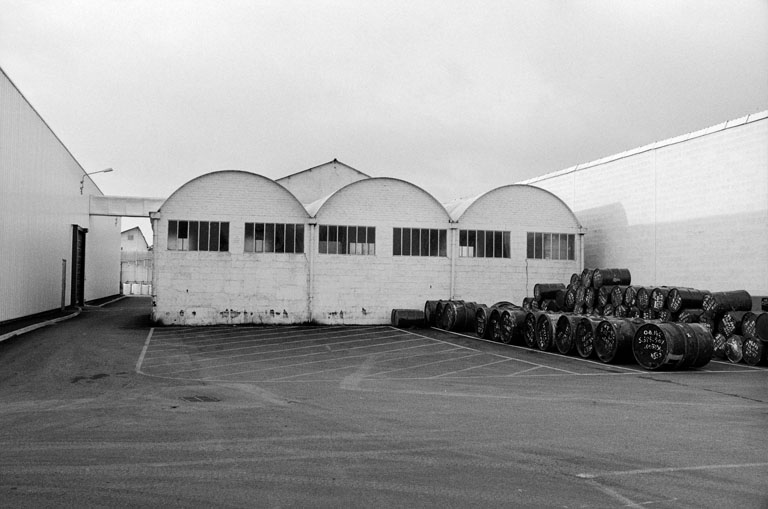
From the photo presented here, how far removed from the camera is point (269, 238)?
27.9m

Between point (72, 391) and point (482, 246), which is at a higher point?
point (482, 246)

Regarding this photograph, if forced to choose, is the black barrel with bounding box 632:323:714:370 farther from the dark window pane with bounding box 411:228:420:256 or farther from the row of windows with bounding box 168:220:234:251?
the row of windows with bounding box 168:220:234:251

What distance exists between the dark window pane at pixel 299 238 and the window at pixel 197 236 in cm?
293

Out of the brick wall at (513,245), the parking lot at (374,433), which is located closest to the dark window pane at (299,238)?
the brick wall at (513,245)

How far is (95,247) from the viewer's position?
46406mm

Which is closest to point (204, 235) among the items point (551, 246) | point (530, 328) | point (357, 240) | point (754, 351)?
point (357, 240)

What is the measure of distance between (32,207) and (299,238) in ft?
37.5

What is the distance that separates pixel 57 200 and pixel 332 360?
22458mm

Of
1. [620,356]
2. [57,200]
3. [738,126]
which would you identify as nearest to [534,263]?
[738,126]

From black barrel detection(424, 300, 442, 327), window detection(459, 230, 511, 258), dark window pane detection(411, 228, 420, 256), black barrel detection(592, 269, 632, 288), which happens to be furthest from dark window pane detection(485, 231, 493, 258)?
black barrel detection(592, 269, 632, 288)

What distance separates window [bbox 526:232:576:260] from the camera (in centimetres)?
3012

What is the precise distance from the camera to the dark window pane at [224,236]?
27414 millimetres

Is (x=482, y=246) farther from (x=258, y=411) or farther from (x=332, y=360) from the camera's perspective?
(x=258, y=411)

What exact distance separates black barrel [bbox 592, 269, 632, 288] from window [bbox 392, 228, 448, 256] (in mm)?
7808
